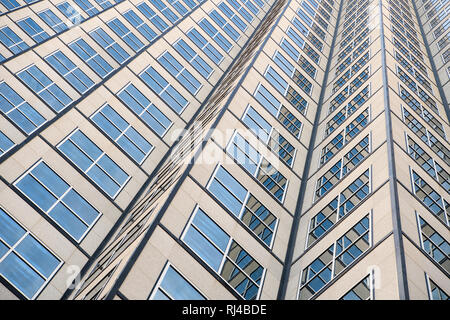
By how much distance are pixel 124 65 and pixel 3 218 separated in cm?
1611

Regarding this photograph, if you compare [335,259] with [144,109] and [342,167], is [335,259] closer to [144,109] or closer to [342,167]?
[342,167]

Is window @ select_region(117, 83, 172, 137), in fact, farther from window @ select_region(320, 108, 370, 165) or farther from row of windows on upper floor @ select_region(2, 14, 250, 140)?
window @ select_region(320, 108, 370, 165)

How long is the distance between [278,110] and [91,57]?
49.1 feet

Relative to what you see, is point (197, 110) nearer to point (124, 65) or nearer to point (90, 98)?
point (124, 65)

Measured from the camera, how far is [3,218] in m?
17.8

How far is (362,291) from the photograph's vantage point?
1456 cm

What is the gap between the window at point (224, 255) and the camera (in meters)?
16.2

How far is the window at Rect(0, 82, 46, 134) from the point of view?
75.4 feet

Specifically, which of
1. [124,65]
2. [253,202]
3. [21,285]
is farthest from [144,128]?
[21,285]

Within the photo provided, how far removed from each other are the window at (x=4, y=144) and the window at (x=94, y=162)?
240cm

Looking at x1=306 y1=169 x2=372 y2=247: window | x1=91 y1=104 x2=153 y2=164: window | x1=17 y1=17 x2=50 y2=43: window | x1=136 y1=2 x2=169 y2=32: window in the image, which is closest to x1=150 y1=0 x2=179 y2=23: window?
x1=136 y1=2 x2=169 y2=32: window

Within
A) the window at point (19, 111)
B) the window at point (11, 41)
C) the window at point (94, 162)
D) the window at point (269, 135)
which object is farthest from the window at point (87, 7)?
the window at point (269, 135)

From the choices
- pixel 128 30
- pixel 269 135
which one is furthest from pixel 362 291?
pixel 128 30

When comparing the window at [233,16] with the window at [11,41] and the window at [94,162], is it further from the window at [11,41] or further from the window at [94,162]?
the window at [94,162]
